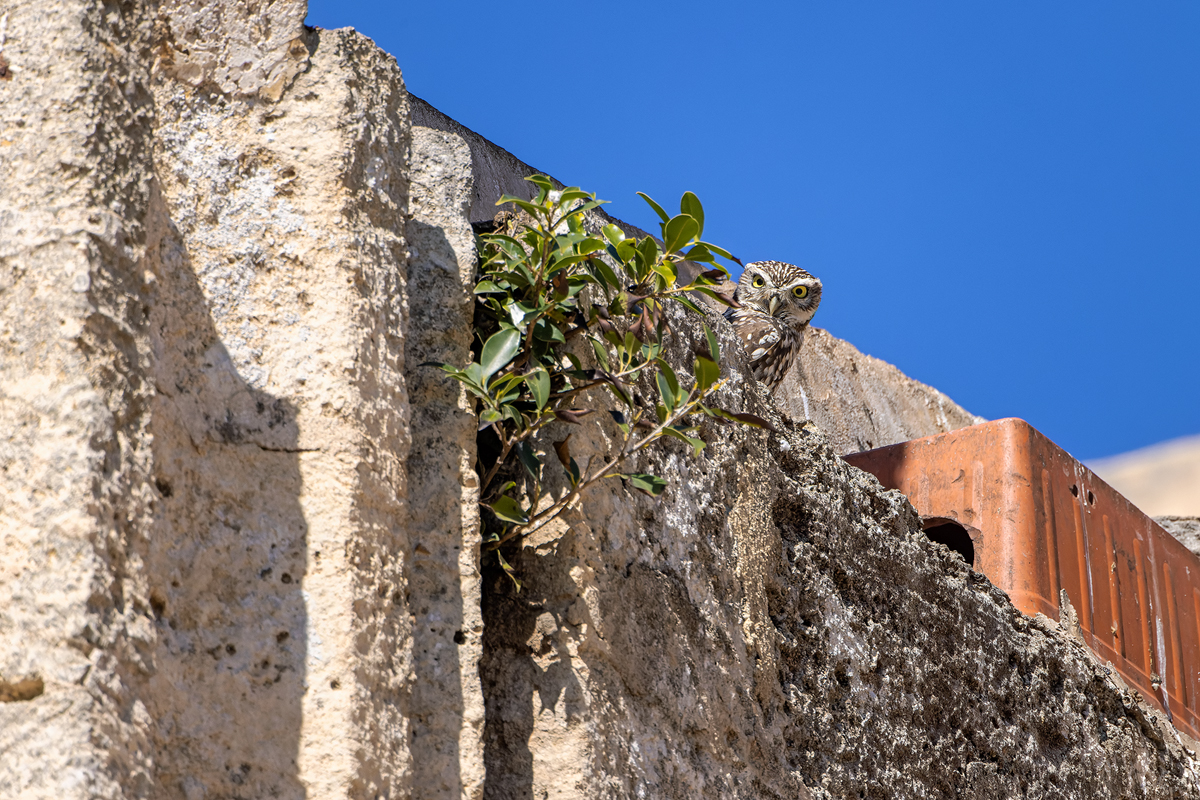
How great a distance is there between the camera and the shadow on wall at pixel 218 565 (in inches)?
56.0

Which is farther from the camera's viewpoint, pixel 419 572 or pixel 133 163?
pixel 419 572

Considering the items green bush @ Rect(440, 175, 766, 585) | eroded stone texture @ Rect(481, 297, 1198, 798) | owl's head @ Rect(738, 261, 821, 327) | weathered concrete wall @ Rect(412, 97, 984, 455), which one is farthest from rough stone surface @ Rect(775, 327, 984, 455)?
green bush @ Rect(440, 175, 766, 585)

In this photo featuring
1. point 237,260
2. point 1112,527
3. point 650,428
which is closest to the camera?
point 237,260

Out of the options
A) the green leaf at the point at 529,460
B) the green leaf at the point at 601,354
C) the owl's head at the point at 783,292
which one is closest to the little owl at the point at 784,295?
the owl's head at the point at 783,292

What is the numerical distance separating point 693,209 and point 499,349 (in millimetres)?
404

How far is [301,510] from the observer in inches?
63.1

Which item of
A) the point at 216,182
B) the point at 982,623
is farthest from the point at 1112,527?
the point at 216,182

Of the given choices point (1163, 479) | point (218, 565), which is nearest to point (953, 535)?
point (218, 565)

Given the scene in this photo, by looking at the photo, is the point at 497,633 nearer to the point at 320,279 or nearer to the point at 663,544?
the point at 663,544

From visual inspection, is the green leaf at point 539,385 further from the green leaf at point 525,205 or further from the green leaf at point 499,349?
the green leaf at point 525,205

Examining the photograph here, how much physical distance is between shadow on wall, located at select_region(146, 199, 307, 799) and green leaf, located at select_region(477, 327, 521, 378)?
305 mm

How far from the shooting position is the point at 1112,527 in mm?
4172

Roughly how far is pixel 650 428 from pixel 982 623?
57.4 inches

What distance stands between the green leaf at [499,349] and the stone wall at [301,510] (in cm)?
8
